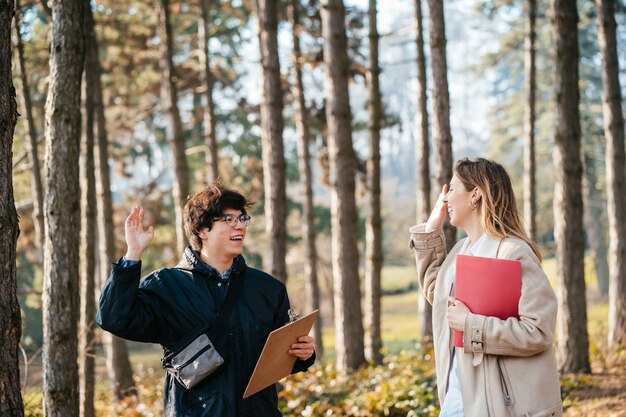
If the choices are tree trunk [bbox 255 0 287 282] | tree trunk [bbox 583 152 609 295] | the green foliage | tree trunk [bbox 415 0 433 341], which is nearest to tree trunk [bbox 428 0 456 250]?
the green foliage

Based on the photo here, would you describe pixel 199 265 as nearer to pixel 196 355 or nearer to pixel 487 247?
pixel 196 355

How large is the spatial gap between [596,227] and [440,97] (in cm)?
2882

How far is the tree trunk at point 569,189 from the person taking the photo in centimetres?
908

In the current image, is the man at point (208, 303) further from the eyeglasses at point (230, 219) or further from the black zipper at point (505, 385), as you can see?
the black zipper at point (505, 385)

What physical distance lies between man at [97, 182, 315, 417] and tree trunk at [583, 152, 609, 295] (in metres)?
30.7

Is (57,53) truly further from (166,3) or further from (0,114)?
(166,3)

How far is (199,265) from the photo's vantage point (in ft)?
13.6

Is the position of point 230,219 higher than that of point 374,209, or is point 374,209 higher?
point 230,219

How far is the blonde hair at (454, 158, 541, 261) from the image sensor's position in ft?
13.1

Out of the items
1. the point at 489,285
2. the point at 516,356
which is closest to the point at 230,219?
the point at 489,285

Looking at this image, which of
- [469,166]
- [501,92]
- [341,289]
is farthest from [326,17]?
[501,92]

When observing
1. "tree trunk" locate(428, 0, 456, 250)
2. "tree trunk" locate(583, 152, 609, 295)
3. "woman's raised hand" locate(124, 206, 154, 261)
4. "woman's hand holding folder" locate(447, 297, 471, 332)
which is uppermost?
"tree trunk" locate(428, 0, 456, 250)

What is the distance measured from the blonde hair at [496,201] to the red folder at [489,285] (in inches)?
10.6

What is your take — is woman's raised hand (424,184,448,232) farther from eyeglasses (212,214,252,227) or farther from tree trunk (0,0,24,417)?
tree trunk (0,0,24,417)
